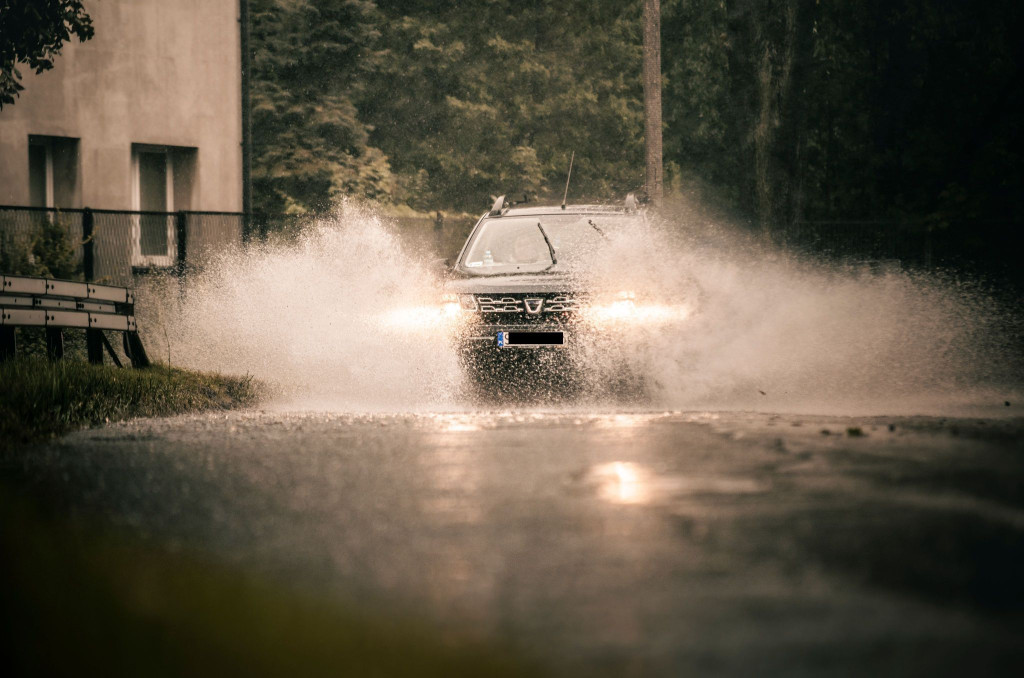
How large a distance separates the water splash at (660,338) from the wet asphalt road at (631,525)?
6.00 feet

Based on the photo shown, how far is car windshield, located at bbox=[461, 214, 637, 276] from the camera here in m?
13.3

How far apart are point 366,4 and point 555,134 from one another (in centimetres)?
1200

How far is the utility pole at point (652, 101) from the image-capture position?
22766 millimetres

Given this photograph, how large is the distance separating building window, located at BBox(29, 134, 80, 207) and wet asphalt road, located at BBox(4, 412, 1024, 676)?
13.7 metres

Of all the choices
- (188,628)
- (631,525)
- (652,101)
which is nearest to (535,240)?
(631,525)

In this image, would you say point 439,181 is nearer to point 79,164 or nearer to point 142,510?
point 79,164

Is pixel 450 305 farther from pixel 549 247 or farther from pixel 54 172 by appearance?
pixel 54 172

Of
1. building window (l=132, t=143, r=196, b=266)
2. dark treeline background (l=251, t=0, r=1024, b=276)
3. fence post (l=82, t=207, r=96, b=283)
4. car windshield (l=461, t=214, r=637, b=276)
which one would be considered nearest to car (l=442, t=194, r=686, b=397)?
car windshield (l=461, t=214, r=637, b=276)

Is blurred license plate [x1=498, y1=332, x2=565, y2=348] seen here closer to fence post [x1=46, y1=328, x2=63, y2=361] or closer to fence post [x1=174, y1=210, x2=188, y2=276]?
fence post [x1=46, y1=328, x2=63, y2=361]

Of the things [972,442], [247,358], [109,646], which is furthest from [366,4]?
[109,646]

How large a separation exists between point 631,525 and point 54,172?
1877 centimetres

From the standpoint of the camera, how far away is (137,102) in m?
24.0

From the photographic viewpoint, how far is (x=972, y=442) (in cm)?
919

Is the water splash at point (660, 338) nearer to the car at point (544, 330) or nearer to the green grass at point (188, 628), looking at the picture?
the car at point (544, 330)
